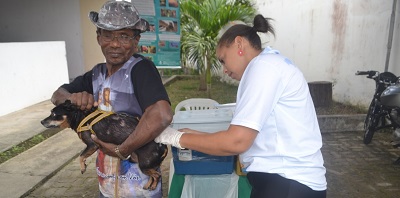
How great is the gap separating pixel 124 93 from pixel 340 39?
6223mm

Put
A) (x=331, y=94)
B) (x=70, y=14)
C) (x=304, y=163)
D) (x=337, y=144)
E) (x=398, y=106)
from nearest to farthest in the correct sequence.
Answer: (x=304, y=163) → (x=398, y=106) → (x=337, y=144) → (x=331, y=94) → (x=70, y=14)

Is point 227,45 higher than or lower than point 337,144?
higher

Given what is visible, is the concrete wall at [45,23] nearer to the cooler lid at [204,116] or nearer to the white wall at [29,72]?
the white wall at [29,72]

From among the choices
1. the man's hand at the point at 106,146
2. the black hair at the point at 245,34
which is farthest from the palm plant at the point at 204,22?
the man's hand at the point at 106,146

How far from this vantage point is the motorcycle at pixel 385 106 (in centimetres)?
408

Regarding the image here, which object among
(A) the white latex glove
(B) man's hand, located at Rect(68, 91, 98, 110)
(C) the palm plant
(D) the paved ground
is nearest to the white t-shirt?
(A) the white latex glove

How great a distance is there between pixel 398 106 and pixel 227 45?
3.41 metres

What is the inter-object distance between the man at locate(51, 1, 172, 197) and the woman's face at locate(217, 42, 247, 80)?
0.35 meters

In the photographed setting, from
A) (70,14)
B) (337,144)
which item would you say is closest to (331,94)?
(337,144)

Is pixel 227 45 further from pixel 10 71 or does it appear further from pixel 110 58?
pixel 10 71

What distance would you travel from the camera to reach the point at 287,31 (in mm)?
8148

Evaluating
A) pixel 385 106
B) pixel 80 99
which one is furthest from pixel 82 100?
pixel 385 106

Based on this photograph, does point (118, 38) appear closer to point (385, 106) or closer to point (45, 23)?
point (385, 106)

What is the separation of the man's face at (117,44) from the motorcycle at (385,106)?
3.74 metres
